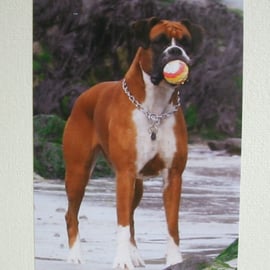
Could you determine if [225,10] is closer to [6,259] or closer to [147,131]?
[147,131]

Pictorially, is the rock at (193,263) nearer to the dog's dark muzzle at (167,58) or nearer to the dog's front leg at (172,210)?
the dog's front leg at (172,210)

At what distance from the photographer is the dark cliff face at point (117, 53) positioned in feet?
5.76

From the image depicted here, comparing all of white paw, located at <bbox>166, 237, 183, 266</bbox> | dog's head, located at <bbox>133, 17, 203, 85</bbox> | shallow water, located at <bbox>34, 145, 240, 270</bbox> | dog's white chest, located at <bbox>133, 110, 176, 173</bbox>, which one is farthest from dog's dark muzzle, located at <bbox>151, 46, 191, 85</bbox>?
white paw, located at <bbox>166, 237, 183, 266</bbox>

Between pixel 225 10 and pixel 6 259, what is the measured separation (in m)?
0.96

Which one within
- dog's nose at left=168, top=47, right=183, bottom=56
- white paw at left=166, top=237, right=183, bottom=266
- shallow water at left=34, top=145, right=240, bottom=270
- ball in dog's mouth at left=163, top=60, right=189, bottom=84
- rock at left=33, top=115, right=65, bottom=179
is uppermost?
dog's nose at left=168, top=47, right=183, bottom=56

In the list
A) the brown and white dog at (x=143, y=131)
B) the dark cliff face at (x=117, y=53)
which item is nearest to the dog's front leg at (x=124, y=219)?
the brown and white dog at (x=143, y=131)

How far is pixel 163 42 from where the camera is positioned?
1.75 meters

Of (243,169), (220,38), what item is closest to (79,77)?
(220,38)

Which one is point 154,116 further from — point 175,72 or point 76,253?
point 76,253

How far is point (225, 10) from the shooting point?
1740mm

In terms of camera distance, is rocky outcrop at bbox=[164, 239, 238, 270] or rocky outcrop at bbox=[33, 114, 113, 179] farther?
rocky outcrop at bbox=[33, 114, 113, 179]

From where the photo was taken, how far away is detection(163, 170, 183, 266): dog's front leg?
1.80 meters

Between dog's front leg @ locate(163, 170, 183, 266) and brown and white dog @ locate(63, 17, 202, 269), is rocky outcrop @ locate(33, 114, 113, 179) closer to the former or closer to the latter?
brown and white dog @ locate(63, 17, 202, 269)

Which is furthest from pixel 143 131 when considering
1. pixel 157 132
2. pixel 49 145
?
pixel 49 145
